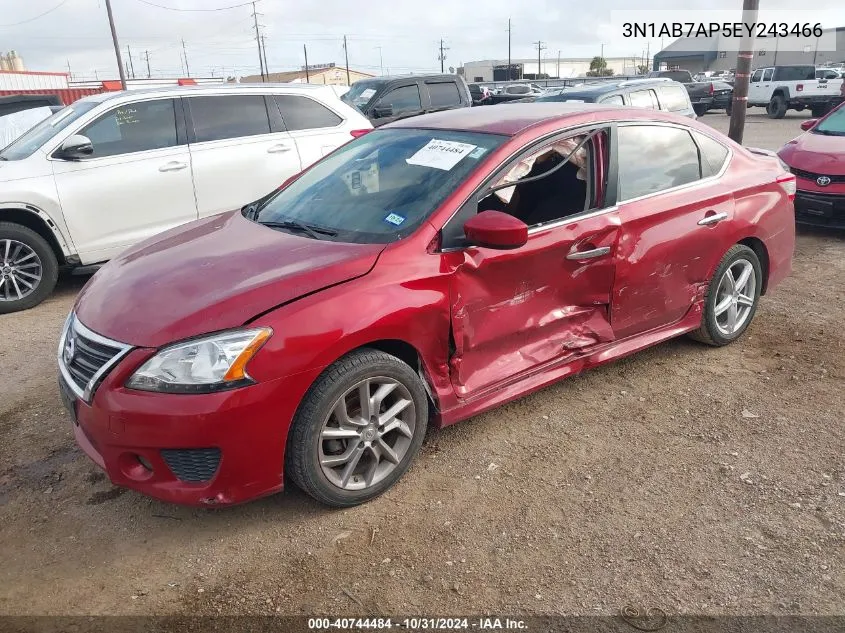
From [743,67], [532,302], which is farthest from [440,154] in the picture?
[743,67]

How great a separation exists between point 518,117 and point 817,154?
5370mm

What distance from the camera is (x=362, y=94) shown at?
11820mm

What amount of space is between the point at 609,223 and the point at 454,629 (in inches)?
86.3

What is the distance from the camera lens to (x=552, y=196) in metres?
3.61

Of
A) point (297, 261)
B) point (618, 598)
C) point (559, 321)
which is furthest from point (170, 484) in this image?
point (559, 321)

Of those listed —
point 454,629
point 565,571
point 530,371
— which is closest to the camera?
point 454,629

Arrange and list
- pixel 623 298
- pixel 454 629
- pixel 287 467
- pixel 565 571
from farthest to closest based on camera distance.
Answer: pixel 623 298, pixel 287 467, pixel 565 571, pixel 454 629

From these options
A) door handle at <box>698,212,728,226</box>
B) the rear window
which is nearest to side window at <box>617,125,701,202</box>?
door handle at <box>698,212,728,226</box>

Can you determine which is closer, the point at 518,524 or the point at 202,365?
the point at 202,365

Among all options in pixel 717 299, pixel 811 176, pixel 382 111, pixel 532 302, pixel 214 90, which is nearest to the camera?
pixel 532 302

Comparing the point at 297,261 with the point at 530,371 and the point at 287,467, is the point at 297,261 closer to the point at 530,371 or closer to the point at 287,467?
the point at 287,467

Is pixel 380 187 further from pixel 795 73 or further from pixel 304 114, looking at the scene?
pixel 795 73

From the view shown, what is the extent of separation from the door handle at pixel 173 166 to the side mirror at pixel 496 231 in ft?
13.5

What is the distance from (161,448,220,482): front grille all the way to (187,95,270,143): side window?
14.9 feet
